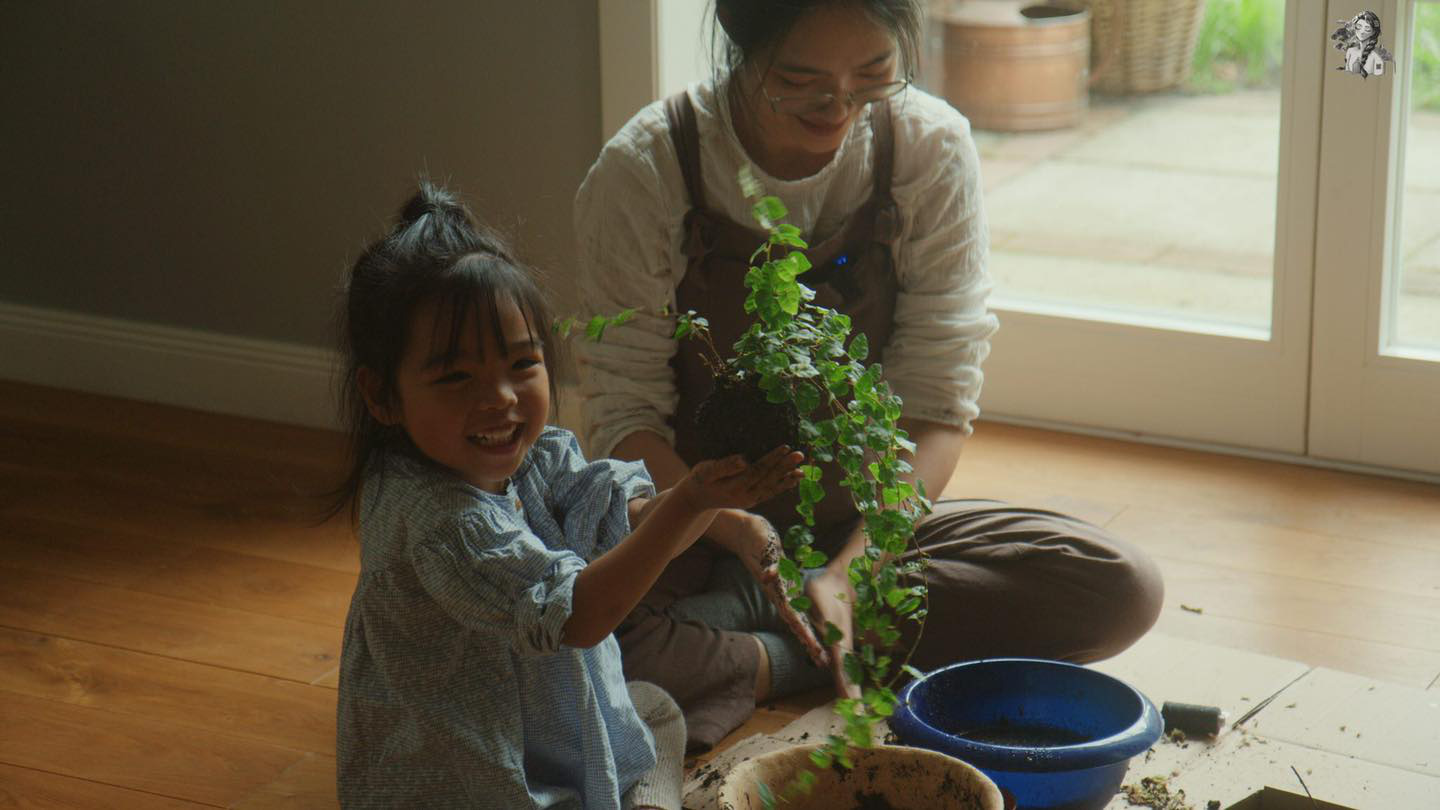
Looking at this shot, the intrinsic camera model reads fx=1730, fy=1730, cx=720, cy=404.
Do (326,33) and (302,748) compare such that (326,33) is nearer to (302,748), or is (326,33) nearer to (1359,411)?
(302,748)

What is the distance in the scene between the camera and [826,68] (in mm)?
1942

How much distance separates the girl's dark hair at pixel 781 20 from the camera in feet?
6.36

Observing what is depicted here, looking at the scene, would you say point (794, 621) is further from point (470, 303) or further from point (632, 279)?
point (632, 279)

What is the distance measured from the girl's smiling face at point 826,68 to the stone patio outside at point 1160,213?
111 centimetres

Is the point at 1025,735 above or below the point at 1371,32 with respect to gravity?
below

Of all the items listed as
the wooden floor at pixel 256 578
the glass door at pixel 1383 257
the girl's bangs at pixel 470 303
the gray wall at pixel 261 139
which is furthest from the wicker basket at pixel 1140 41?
the girl's bangs at pixel 470 303

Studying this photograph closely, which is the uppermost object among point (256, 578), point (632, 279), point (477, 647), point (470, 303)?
point (470, 303)

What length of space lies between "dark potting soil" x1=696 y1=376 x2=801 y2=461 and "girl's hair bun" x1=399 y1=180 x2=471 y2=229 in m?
0.37

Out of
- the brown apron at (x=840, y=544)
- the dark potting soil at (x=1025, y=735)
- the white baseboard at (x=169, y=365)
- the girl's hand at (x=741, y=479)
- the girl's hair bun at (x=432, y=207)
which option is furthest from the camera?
the white baseboard at (x=169, y=365)

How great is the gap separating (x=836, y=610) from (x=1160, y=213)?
141 centimetres

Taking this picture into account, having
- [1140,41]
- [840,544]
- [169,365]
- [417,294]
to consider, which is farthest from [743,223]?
[169,365]

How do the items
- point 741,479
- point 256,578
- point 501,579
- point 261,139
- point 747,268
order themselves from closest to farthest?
point 741,479 → point 501,579 → point 747,268 → point 256,578 → point 261,139

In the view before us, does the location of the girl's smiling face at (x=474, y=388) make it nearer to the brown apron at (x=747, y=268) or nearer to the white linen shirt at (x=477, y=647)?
the white linen shirt at (x=477, y=647)

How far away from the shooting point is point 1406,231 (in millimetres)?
2775
